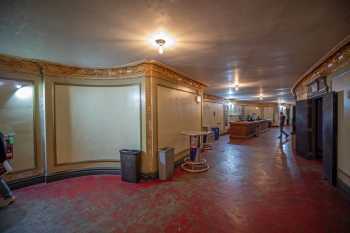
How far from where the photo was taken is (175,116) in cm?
469

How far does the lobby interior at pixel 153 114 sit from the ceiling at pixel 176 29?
20 millimetres

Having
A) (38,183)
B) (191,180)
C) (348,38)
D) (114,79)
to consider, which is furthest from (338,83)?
(38,183)

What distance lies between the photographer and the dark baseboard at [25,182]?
327 cm

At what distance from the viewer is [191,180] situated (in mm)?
3727

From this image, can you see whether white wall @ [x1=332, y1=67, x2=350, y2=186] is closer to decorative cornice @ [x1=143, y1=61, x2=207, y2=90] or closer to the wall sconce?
decorative cornice @ [x1=143, y1=61, x2=207, y2=90]

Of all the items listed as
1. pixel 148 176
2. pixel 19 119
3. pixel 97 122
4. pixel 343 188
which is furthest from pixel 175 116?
pixel 343 188

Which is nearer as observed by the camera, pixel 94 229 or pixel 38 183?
pixel 94 229

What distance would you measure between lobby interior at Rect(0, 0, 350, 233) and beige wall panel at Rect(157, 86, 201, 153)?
0.15 ft

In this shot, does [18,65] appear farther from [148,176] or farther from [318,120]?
[318,120]

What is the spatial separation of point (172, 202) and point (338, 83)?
3791 millimetres

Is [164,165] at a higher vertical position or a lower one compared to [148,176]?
higher

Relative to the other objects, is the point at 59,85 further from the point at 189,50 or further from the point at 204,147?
the point at 204,147

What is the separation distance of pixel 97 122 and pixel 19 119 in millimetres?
1420

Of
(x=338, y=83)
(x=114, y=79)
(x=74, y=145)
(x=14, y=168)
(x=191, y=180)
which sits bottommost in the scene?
(x=191, y=180)
